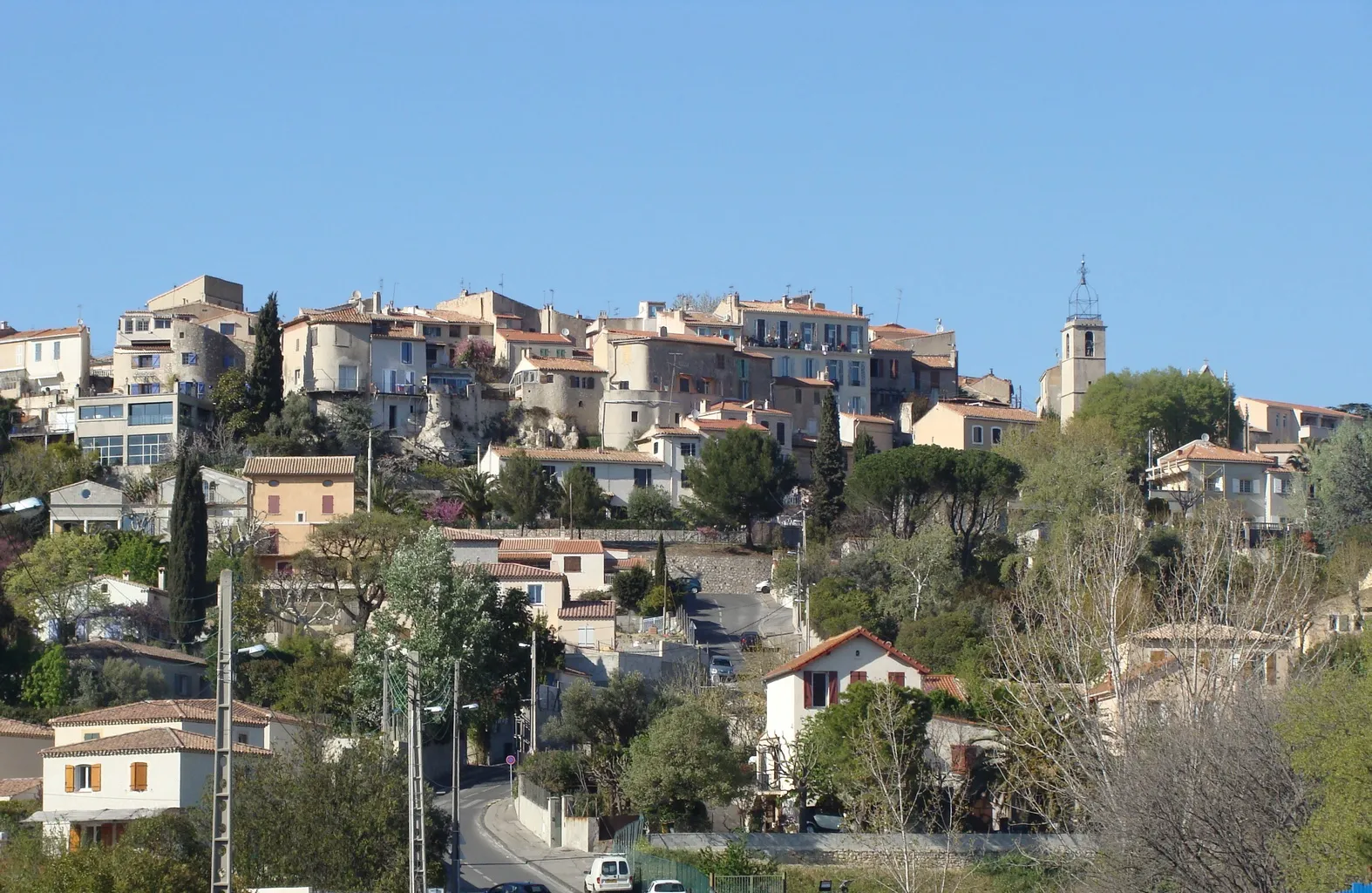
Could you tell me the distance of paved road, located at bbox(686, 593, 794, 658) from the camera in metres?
76.8

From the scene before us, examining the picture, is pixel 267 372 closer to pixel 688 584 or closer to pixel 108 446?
pixel 108 446

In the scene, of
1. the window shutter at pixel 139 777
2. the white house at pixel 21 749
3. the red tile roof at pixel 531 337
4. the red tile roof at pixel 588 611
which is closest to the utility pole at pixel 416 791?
the window shutter at pixel 139 777

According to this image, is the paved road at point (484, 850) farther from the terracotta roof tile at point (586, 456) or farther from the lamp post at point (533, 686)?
the terracotta roof tile at point (586, 456)

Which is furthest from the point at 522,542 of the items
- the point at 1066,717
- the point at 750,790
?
the point at 1066,717

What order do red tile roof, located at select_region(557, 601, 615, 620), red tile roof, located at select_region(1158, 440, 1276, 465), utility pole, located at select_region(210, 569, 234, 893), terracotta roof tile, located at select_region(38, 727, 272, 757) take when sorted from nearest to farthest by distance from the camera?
utility pole, located at select_region(210, 569, 234, 893)
terracotta roof tile, located at select_region(38, 727, 272, 757)
red tile roof, located at select_region(557, 601, 615, 620)
red tile roof, located at select_region(1158, 440, 1276, 465)

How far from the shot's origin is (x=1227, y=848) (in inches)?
1540

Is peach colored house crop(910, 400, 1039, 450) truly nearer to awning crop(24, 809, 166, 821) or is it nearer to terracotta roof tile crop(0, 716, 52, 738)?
terracotta roof tile crop(0, 716, 52, 738)

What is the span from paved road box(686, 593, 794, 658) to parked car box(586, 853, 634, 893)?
28867 mm

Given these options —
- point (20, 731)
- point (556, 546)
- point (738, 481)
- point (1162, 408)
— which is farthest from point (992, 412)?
point (20, 731)

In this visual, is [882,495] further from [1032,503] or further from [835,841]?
[835,841]

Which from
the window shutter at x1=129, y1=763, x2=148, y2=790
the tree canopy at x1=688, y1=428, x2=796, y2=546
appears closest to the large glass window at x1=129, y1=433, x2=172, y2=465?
the tree canopy at x1=688, y1=428, x2=796, y2=546

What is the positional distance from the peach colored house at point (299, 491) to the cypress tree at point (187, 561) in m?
9.43

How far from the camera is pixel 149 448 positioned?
316 feet

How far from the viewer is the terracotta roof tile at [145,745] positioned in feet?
165
